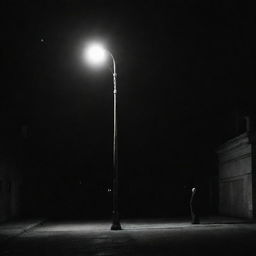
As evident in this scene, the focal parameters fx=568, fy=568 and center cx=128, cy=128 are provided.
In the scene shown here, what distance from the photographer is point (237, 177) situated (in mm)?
34000

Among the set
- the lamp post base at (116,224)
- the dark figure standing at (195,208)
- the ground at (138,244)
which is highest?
the dark figure standing at (195,208)

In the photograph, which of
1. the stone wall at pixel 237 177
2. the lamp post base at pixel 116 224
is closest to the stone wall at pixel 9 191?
the lamp post base at pixel 116 224

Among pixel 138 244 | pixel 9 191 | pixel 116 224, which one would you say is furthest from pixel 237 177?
pixel 138 244

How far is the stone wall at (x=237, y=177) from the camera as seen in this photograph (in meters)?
30.9

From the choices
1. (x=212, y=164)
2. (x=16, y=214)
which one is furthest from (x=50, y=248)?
(x=212, y=164)

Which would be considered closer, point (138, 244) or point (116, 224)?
point (138, 244)

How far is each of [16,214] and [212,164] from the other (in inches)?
579

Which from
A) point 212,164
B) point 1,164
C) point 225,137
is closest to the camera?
point 1,164

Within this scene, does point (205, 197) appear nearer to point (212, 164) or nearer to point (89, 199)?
point (212, 164)

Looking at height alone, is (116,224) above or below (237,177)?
below

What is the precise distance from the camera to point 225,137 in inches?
1912

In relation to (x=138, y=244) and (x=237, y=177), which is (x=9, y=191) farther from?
(x=138, y=244)

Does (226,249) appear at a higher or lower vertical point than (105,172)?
lower

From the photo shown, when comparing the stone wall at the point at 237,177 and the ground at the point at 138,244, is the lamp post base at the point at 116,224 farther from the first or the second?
the stone wall at the point at 237,177
